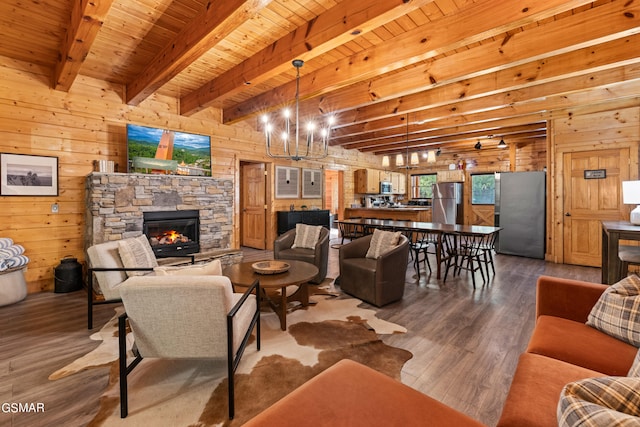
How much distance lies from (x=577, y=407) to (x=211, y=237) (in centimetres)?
525

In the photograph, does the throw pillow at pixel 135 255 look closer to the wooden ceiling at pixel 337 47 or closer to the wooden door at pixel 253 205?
the wooden ceiling at pixel 337 47

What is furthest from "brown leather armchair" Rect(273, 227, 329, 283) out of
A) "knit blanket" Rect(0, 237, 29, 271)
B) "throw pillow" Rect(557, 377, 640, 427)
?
"throw pillow" Rect(557, 377, 640, 427)

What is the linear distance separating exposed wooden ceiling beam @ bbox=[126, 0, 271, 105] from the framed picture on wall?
345cm

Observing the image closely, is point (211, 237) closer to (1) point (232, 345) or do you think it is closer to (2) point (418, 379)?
(1) point (232, 345)

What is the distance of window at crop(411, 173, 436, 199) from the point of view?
436 inches

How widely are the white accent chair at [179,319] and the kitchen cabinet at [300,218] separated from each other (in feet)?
16.8

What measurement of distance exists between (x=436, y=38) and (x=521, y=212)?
4.87 m

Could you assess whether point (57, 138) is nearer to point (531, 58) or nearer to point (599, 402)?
point (599, 402)

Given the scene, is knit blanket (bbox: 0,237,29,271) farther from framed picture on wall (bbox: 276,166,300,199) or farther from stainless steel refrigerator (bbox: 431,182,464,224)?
stainless steel refrigerator (bbox: 431,182,464,224)

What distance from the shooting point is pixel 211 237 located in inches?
208

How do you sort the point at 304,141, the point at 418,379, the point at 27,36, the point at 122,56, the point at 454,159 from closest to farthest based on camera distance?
the point at 418,379, the point at 27,36, the point at 122,56, the point at 304,141, the point at 454,159

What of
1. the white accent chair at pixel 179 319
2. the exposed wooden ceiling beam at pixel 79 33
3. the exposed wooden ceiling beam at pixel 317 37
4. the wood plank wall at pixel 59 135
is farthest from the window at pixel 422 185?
the white accent chair at pixel 179 319

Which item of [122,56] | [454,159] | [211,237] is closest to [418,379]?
[211,237]

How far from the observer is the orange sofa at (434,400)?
0.97m
